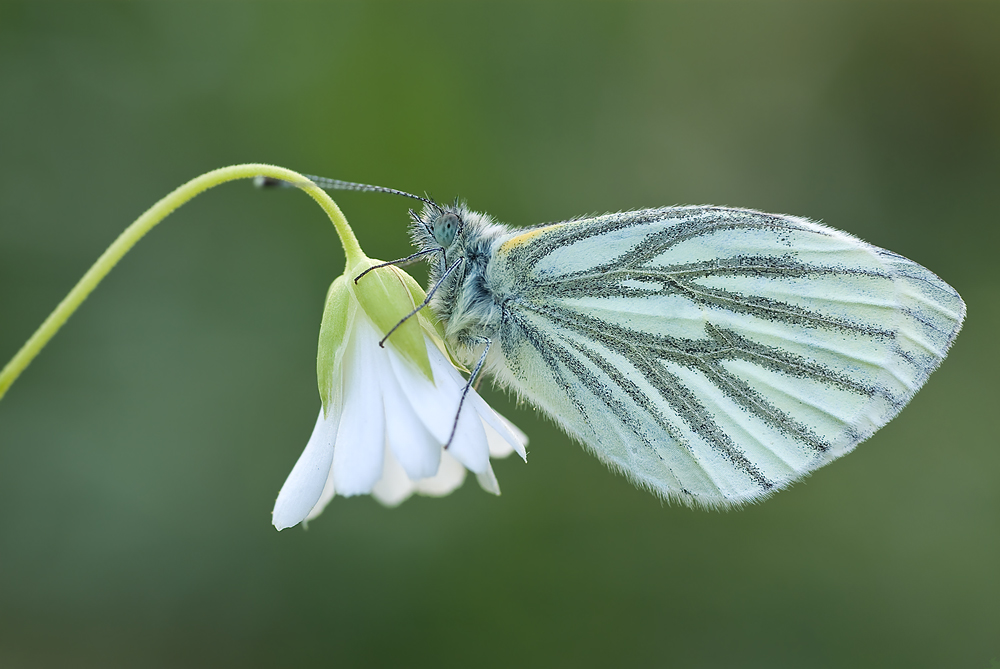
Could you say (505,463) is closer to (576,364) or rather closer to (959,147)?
(576,364)

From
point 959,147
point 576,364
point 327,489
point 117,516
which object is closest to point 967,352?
point 959,147

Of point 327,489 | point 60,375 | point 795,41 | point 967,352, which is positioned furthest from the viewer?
point 795,41

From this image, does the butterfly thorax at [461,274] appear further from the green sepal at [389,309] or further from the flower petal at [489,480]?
the flower petal at [489,480]

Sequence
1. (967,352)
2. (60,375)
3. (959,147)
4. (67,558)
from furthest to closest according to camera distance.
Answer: (959,147) < (967,352) < (60,375) < (67,558)

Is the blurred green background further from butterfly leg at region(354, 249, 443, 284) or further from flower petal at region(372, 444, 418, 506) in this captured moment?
butterfly leg at region(354, 249, 443, 284)

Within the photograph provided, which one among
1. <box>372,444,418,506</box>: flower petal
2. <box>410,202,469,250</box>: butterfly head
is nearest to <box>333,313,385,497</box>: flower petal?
<box>410,202,469,250</box>: butterfly head

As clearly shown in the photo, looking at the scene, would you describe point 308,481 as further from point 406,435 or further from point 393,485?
point 393,485

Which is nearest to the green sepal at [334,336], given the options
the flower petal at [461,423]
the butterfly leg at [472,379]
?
the flower petal at [461,423]
